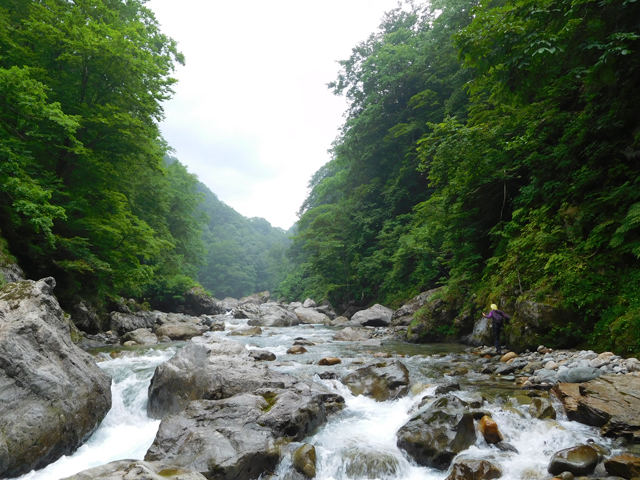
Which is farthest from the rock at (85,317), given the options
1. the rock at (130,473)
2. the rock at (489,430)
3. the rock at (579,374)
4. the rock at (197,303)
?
the rock at (579,374)

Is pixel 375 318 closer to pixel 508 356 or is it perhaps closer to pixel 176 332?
pixel 176 332

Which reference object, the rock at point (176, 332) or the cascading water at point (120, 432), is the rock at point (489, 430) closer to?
the cascading water at point (120, 432)

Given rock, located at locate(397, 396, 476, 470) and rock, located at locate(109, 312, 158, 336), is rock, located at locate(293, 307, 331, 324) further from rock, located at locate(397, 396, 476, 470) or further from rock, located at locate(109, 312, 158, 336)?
rock, located at locate(397, 396, 476, 470)

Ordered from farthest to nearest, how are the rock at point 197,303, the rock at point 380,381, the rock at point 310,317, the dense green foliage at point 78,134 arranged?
the rock at point 197,303 < the rock at point 310,317 < the dense green foliage at point 78,134 < the rock at point 380,381

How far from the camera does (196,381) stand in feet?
19.8

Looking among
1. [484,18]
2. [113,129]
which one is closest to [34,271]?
[113,129]

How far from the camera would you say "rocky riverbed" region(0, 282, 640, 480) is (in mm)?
3906

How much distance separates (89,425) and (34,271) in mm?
8154

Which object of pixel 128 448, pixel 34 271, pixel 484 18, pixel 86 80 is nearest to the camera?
pixel 128 448

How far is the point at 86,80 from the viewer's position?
12125 mm

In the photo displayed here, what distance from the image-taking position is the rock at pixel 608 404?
3977mm

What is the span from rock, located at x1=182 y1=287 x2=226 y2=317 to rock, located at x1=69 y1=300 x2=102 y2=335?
14.1 meters

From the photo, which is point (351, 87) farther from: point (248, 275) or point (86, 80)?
point (248, 275)

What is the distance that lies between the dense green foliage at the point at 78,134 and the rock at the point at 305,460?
8.27m
